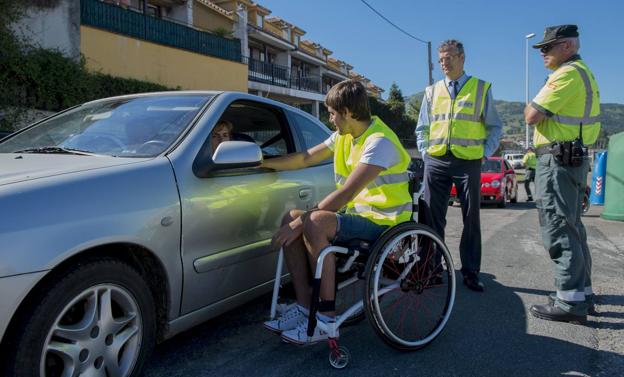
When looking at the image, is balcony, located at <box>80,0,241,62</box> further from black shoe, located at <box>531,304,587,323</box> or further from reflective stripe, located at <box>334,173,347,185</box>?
black shoe, located at <box>531,304,587,323</box>

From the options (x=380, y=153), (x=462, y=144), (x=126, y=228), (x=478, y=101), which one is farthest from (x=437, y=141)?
(x=126, y=228)

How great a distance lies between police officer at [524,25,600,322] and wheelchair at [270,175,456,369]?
0.87 metres

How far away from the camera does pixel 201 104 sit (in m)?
2.89

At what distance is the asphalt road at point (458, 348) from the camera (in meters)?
2.56

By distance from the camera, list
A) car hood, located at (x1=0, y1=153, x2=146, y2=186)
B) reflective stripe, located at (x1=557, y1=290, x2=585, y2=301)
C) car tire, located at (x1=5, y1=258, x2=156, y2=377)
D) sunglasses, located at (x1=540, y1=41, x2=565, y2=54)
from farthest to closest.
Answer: sunglasses, located at (x1=540, y1=41, x2=565, y2=54) → reflective stripe, located at (x1=557, y1=290, x2=585, y2=301) → car hood, located at (x1=0, y1=153, x2=146, y2=186) → car tire, located at (x1=5, y1=258, x2=156, y2=377)

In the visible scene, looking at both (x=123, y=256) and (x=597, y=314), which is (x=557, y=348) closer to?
(x=597, y=314)

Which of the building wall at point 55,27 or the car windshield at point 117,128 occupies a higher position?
the building wall at point 55,27

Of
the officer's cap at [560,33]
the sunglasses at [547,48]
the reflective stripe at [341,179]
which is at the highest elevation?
the officer's cap at [560,33]

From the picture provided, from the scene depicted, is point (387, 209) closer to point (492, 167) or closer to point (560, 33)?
point (560, 33)

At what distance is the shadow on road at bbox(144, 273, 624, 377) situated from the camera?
255 cm

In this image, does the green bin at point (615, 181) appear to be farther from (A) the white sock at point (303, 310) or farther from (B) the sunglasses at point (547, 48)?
(A) the white sock at point (303, 310)

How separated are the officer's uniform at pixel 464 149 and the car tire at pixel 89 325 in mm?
2609

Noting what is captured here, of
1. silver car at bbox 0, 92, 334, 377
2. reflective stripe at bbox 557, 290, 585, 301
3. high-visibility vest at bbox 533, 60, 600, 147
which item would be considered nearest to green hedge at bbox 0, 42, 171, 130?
silver car at bbox 0, 92, 334, 377

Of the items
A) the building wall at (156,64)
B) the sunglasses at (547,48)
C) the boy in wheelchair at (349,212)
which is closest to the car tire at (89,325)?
the boy in wheelchair at (349,212)
